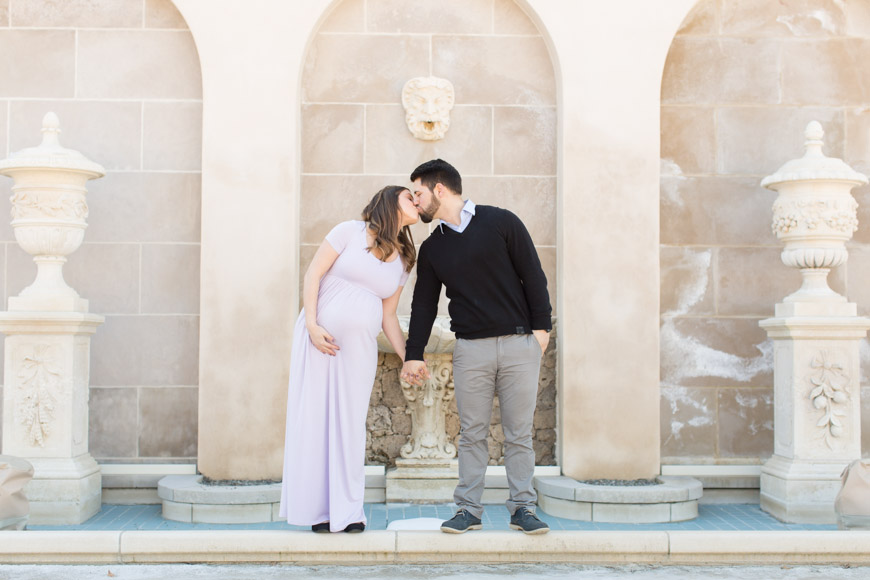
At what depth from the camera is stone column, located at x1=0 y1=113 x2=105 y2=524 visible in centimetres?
585

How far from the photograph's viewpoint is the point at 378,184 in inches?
264

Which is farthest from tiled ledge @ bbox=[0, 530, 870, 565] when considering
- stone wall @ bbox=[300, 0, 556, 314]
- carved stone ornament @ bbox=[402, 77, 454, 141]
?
carved stone ornament @ bbox=[402, 77, 454, 141]

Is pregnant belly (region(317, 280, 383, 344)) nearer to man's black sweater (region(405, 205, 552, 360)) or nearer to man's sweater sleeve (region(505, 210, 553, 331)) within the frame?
man's black sweater (region(405, 205, 552, 360))

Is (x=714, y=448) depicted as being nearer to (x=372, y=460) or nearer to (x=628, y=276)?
(x=628, y=276)

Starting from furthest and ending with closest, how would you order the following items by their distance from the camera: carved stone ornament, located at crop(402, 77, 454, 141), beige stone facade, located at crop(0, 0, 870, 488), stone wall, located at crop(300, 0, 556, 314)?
stone wall, located at crop(300, 0, 556, 314), carved stone ornament, located at crop(402, 77, 454, 141), beige stone facade, located at crop(0, 0, 870, 488)

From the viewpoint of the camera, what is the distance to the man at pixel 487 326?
4543 mm

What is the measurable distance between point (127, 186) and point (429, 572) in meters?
3.86

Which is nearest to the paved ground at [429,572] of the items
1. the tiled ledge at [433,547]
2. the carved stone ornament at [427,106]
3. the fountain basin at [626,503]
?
the tiled ledge at [433,547]

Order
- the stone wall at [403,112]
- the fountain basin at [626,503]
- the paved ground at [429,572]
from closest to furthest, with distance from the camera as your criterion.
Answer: the paved ground at [429,572] → the fountain basin at [626,503] → the stone wall at [403,112]

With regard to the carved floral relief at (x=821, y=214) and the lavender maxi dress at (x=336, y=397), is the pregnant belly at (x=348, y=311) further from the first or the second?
the carved floral relief at (x=821, y=214)

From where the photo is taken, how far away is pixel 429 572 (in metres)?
4.34

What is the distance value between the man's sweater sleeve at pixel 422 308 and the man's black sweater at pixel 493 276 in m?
0.11

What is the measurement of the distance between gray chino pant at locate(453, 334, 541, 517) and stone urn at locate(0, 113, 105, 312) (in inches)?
115

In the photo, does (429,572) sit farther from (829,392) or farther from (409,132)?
(409,132)
